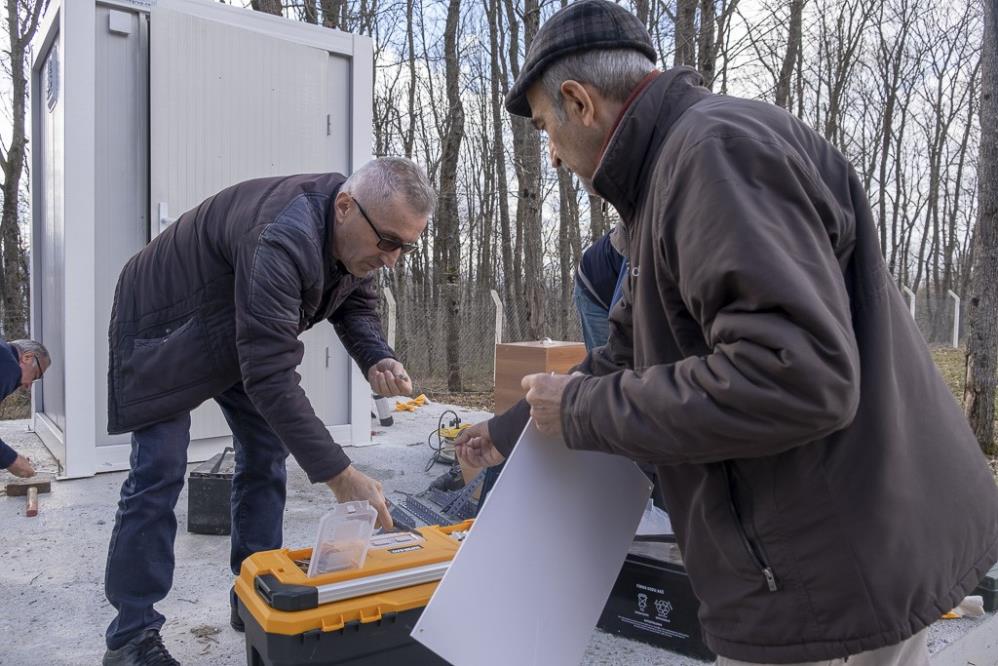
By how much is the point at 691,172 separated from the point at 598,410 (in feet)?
1.29

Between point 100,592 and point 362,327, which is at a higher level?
point 362,327

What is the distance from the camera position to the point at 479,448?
76.4 inches

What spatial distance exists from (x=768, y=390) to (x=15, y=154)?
15.4m

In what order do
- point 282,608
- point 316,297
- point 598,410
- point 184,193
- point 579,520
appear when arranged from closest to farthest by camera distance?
1. point 598,410
2. point 579,520
3. point 282,608
4. point 316,297
5. point 184,193

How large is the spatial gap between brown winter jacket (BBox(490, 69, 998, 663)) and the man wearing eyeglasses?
3.70 feet

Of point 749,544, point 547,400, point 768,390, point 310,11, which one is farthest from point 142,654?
point 310,11

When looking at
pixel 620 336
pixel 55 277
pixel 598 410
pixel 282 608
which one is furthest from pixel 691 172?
pixel 55 277

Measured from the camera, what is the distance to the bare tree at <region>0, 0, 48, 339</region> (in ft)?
42.7

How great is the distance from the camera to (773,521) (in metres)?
1.13

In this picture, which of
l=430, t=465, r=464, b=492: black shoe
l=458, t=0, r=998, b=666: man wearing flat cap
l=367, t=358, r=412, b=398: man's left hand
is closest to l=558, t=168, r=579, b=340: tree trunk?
l=430, t=465, r=464, b=492: black shoe

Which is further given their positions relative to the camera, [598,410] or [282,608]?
[282,608]

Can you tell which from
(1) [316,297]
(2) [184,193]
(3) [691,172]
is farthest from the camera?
(2) [184,193]

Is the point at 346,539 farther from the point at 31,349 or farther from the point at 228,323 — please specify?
the point at 31,349

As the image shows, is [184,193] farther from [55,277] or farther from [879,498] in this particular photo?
[879,498]
